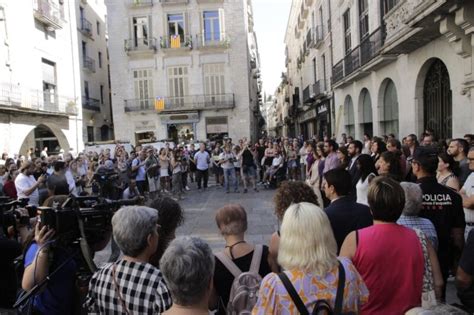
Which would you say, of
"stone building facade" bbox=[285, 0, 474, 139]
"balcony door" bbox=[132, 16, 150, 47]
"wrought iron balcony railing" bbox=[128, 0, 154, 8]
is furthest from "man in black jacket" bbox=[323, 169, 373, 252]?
"wrought iron balcony railing" bbox=[128, 0, 154, 8]

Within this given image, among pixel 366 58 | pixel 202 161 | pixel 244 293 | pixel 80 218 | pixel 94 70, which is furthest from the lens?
pixel 94 70

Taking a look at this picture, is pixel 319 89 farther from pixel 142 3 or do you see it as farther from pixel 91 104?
pixel 91 104

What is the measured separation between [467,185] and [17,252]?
462 centimetres

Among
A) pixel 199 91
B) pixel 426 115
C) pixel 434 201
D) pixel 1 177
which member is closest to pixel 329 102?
pixel 199 91

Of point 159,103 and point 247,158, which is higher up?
point 159,103

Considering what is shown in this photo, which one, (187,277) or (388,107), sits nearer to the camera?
(187,277)

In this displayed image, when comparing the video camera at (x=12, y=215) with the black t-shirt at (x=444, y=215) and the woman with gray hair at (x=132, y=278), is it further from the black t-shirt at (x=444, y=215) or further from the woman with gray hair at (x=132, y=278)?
the black t-shirt at (x=444, y=215)

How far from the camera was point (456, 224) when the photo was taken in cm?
345

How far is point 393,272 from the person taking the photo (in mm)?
2420

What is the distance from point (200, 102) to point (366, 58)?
57.1 ft

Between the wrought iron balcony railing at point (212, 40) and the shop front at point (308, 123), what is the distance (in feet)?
28.0

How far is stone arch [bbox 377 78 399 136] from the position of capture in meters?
14.4

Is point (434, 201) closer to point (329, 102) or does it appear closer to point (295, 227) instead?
point (295, 227)

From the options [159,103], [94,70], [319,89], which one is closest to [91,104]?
[94,70]
